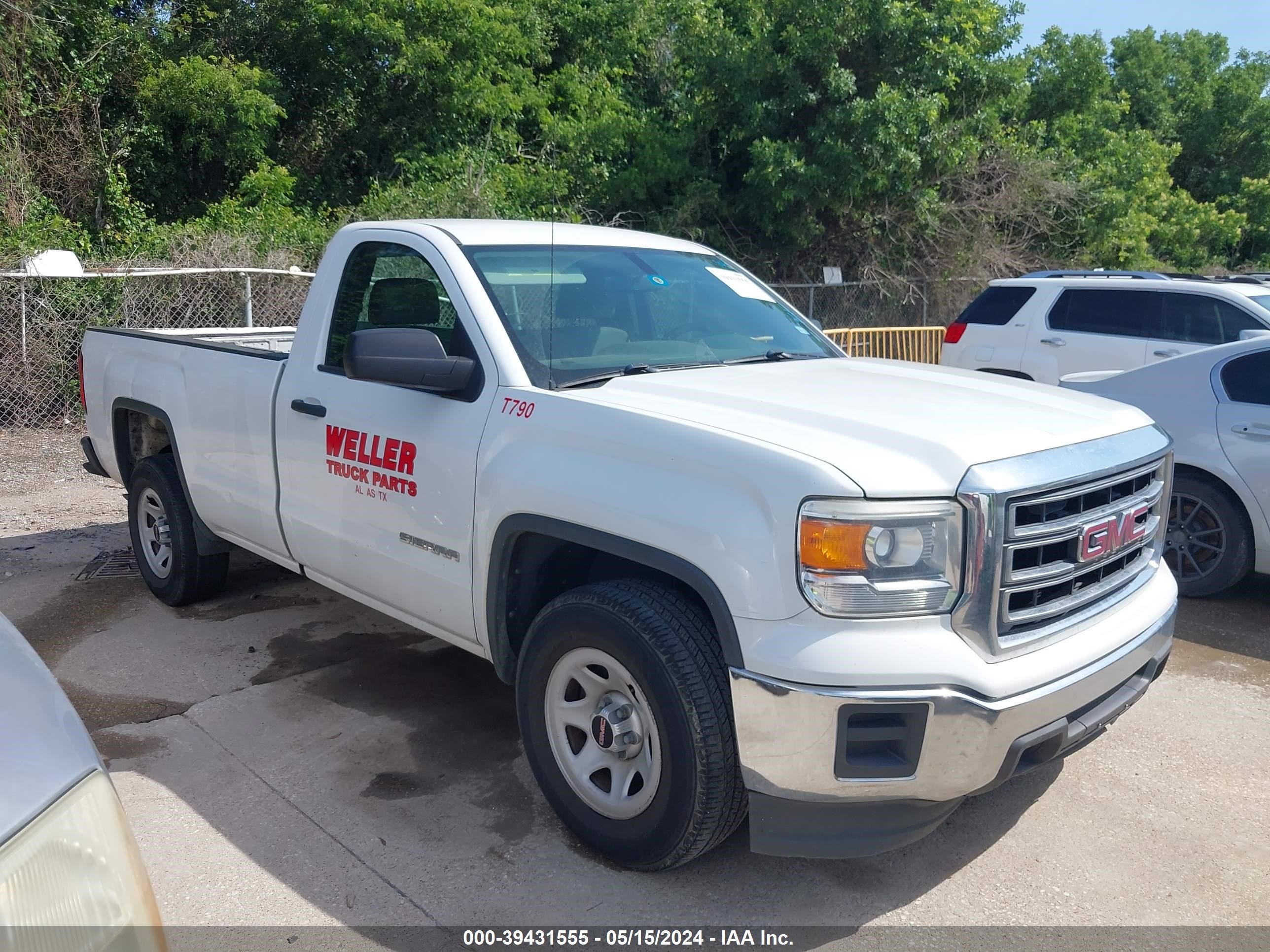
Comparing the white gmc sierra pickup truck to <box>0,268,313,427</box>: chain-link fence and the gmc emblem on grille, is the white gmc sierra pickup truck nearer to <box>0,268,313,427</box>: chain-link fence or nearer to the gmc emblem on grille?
the gmc emblem on grille

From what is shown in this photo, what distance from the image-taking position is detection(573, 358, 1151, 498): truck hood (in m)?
2.86

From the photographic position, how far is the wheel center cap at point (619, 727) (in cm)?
322

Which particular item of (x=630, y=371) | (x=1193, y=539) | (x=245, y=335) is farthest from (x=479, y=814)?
(x=1193, y=539)

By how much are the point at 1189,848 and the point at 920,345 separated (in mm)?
12130

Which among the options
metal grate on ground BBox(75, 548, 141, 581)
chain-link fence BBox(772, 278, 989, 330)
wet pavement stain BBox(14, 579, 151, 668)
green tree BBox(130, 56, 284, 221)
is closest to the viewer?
wet pavement stain BBox(14, 579, 151, 668)

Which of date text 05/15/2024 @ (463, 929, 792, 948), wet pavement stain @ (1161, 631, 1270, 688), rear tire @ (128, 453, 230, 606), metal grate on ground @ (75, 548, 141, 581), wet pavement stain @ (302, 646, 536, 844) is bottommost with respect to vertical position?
date text 05/15/2024 @ (463, 929, 792, 948)

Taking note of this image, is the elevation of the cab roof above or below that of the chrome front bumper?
above

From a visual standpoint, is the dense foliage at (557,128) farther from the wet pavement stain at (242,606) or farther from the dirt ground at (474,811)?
the dirt ground at (474,811)

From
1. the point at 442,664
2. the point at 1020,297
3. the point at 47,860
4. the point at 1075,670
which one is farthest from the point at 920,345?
the point at 47,860

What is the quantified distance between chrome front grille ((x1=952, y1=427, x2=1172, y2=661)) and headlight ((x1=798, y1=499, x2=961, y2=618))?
0.06 meters

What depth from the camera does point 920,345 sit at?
15086 mm

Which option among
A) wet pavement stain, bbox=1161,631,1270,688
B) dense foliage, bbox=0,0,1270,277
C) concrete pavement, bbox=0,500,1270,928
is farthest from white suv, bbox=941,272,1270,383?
concrete pavement, bbox=0,500,1270,928

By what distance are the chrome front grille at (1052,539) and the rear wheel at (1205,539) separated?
276cm

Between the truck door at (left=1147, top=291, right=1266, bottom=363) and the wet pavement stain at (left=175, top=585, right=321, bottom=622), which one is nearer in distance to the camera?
the wet pavement stain at (left=175, top=585, right=321, bottom=622)
